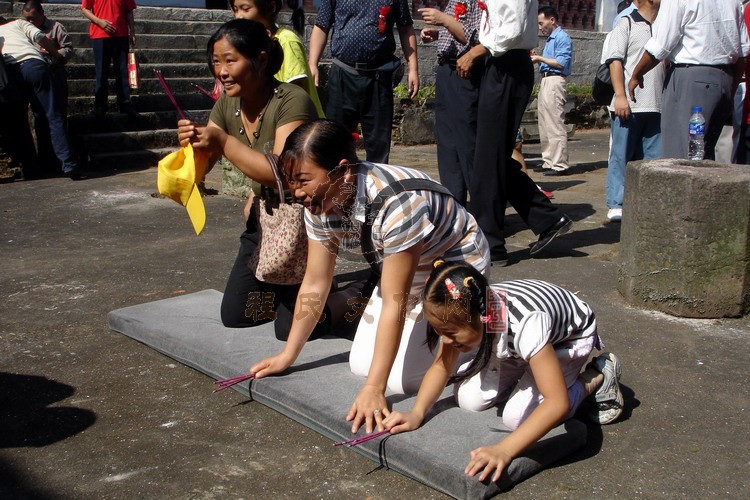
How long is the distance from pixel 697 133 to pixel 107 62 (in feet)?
21.5

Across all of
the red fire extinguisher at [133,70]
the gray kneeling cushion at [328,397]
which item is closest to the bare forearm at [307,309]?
the gray kneeling cushion at [328,397]

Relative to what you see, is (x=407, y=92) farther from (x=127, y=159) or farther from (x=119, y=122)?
(x=127, y=159)

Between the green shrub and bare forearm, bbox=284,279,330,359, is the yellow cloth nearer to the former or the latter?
bare forearm, bbox=284,279,330,359

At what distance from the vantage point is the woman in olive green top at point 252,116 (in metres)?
3.65

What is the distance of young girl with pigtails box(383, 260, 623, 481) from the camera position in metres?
2.59

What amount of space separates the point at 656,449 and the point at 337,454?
107 cm

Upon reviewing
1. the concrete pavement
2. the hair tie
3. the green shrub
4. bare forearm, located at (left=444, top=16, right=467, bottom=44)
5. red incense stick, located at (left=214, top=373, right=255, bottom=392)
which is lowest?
the concrete pavement

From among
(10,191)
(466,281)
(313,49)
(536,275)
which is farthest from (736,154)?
(10,191)

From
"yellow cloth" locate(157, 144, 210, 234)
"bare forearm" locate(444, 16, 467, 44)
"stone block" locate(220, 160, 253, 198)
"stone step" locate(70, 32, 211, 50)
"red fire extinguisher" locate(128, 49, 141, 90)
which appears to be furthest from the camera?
"stone step" locate(70, 32, 211, 50)

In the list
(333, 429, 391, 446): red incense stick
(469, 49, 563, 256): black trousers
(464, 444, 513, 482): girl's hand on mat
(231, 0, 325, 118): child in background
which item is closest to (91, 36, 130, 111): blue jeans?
(231, 0, 325, 118): child in background

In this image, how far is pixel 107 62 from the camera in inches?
368

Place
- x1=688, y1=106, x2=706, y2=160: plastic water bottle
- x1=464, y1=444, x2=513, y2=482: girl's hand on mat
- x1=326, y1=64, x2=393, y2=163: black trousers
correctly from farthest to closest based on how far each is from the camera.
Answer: x1=326, y1=64, x2=393, y2=163: black trousers < x1=688, y1=106, x2=706, y2=160: plastic water bottle < x1=464, y1=444, x2=513, y2=482: girl's hand on mat

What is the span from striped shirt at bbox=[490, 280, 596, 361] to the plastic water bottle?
252 cm

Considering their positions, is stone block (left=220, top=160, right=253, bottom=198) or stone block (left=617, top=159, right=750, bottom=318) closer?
stone block (left=617, top=159, right=750, bottom=318)
